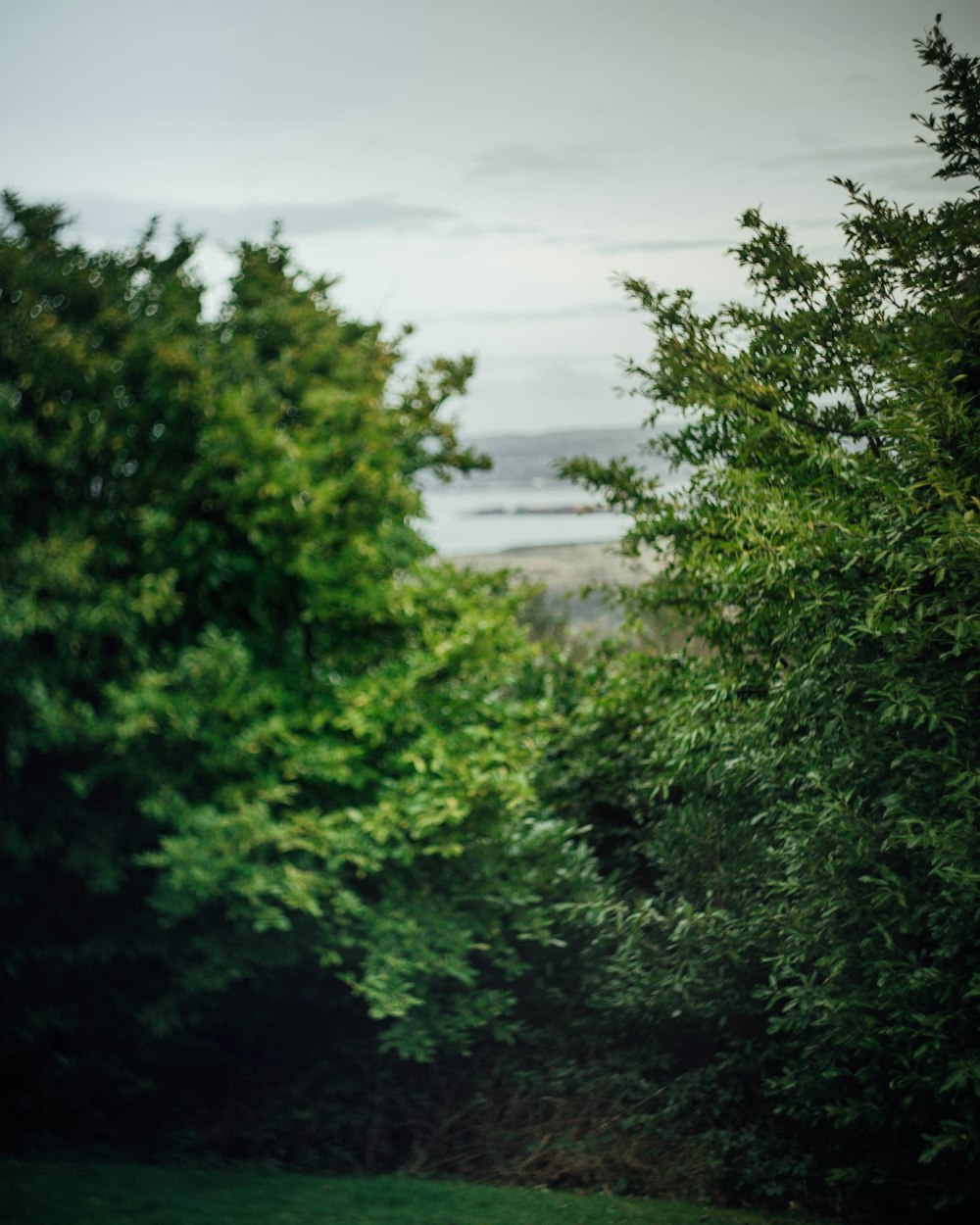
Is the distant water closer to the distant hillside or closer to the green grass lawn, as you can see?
the distant hillside

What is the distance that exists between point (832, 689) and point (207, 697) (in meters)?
4.03

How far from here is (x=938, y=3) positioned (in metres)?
7.57

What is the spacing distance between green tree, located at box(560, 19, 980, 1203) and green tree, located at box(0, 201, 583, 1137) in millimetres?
1477

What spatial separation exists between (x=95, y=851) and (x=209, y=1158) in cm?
239

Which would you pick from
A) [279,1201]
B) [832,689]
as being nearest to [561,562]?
[832,689]

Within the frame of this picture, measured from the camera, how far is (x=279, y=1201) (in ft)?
22.4

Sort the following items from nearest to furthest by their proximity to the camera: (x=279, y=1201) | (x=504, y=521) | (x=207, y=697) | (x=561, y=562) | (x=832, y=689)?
(x=832, y=689) → (x=279, y=1201) → (x=207, y=697) → (x=504, y=521) → (x=561, y=562)

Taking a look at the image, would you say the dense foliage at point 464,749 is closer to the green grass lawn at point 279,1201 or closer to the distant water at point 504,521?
the green grass lawn at point 279,1201

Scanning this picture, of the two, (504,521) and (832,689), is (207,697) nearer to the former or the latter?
(832,689)

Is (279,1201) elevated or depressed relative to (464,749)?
depressed

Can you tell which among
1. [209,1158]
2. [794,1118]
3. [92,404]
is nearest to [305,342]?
[92,404]

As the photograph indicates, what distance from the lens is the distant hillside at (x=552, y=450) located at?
941cm

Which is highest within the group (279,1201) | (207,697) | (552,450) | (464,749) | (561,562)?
(552,450)

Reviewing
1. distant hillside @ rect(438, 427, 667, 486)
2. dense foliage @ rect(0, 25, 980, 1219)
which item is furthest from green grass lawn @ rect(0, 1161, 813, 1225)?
distant hillside @ rect(438, 427, 667, 486)
